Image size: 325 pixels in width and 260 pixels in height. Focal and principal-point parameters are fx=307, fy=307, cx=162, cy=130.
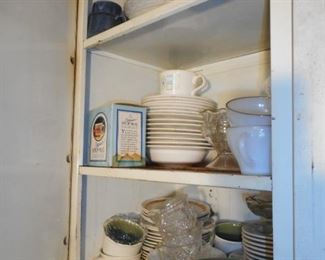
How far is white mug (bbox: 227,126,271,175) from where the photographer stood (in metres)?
0.41

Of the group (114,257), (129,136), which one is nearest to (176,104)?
(129,136)

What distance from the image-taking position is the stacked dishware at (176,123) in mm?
624

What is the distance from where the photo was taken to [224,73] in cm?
79

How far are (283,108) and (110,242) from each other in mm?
483

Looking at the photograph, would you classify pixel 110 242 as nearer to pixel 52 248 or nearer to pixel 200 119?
pixel 52 248

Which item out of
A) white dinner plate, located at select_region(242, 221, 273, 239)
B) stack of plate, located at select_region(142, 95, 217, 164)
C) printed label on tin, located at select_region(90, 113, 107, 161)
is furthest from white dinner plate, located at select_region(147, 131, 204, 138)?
white dinner plate, located at select_region(242, 221, 273, 239)

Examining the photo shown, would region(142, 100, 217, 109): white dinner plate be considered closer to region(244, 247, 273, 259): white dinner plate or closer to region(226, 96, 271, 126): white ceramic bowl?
region(226, 96, 271, 126): white ceramic bowl

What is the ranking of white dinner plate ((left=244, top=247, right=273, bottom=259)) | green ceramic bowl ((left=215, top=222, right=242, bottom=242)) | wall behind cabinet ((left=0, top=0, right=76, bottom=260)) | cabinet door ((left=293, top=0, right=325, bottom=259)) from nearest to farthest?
cabinet door ((left=293, top=0, right=325, bottom=259))
white dinner plate ((left=244, top=247, right=273, bottom=259))
wall behind cabinet ((left=0, top=0, right=76, bottom=260))
green ceramic bowl ((left=215, top=222, right=242, bottom=242))

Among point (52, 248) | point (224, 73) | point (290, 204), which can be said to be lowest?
point (52, 248)

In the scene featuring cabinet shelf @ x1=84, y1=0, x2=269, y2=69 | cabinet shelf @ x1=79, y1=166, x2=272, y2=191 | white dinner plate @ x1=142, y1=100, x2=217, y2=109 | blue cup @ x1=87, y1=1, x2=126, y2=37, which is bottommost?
cabinet shelf @ x1=79, y1=166, x2=272, y2=191

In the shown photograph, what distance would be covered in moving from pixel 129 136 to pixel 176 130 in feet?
0.32

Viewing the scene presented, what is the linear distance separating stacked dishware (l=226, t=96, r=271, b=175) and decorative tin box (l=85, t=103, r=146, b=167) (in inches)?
9.4

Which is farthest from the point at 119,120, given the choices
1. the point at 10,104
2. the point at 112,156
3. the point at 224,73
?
the point at 224,73

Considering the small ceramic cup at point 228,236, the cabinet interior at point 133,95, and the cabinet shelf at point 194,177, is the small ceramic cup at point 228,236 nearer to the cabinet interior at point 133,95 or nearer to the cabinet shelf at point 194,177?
the cabinet interior at point 133,95
